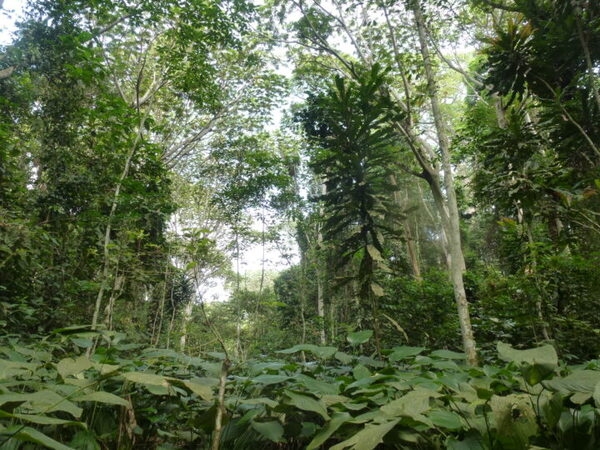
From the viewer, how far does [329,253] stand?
9.45 m

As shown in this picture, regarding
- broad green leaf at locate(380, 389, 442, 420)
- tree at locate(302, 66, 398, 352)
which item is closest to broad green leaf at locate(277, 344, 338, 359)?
broad green leaf at locate(380, 389, 442, 420)

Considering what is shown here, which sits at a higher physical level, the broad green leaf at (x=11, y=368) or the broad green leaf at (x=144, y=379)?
the broad green leaf at (x=11, y=368)

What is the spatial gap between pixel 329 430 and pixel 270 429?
19cm

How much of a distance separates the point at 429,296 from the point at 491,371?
4.36 metres

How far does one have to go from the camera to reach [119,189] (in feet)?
15.7

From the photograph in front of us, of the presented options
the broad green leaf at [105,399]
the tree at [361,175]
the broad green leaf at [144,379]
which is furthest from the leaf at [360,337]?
the tree at [361,175]

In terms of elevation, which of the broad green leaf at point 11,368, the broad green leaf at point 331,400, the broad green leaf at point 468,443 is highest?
the broad green leaf at point 11,368

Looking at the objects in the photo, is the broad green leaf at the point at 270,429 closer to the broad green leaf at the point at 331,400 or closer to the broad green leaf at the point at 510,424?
the broad green leaf at the point at 331,400

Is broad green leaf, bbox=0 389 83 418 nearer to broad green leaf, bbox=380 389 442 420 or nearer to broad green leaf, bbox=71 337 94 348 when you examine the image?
broad green leaf, bbox=71 337 94 348

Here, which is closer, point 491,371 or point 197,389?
point 197,389

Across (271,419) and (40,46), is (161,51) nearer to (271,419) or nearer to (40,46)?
(40,46)

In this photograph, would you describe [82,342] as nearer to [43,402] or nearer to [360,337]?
[43,402]

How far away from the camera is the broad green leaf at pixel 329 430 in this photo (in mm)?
987

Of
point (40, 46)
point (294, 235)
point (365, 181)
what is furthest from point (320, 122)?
point (294, 235)
